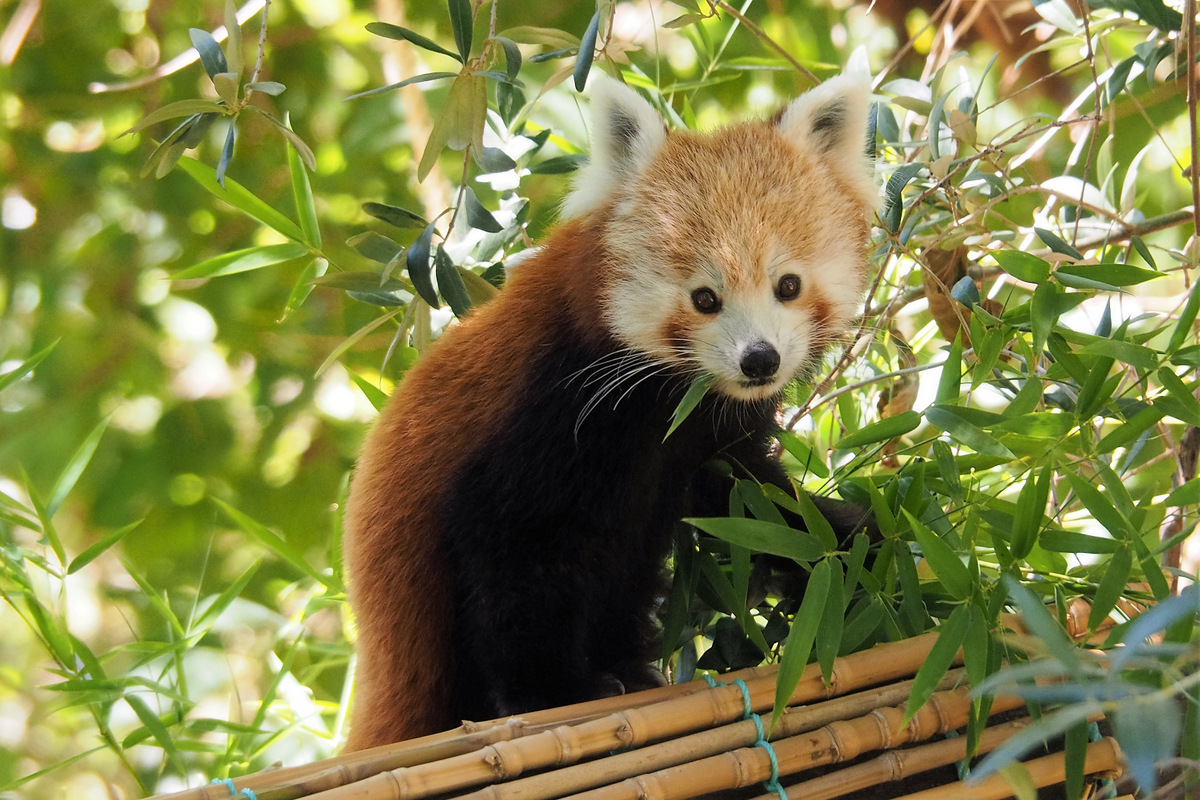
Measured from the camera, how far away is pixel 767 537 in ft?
4.84

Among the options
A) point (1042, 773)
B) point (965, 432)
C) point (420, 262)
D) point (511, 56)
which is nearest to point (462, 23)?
point (511, 56)

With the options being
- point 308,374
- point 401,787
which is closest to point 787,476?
point 401,787

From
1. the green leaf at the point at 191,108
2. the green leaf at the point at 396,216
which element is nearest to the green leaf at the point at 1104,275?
the green leaf at the point at 396,216

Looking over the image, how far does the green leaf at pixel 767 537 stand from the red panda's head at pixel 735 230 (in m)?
0.32

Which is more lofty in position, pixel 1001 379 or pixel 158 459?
pixel 1001 379

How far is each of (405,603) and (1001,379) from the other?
1.03 m

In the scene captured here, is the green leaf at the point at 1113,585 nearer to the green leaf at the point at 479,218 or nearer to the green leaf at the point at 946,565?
the green leaf at the point at 946,565

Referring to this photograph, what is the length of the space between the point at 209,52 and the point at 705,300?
2.72ft

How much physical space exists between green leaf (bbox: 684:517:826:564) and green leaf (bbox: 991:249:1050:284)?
477 mm

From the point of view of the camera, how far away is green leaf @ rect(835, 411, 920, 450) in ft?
5.40

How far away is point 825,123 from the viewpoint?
194cm

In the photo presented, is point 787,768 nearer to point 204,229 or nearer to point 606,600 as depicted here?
point 606,600

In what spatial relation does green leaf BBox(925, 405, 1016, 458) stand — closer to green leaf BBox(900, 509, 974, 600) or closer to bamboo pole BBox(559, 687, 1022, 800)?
green leaf BBox(900, 509, 974, 600)

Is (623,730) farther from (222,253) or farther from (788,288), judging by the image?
(222,253)
